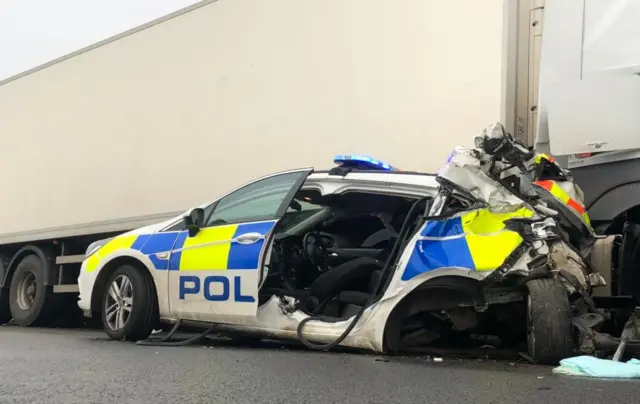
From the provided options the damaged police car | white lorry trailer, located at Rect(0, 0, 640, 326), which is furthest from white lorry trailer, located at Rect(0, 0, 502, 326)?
the damaged police car

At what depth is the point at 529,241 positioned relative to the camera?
3.87 meters

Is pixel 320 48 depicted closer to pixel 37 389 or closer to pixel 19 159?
pixel 37 389

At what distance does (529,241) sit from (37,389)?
9.04ft

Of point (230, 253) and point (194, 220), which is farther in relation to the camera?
point (194, 220)

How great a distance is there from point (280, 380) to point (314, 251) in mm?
1896

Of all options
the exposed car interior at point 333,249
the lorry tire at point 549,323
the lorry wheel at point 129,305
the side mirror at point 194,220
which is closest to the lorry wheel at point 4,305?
the lorry wheel at point 129,305

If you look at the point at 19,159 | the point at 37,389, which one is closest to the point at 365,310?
the point at 37,389

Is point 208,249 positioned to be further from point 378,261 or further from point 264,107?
point 264,107

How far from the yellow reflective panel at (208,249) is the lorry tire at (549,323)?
7.41ft

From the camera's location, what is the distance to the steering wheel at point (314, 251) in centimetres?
519

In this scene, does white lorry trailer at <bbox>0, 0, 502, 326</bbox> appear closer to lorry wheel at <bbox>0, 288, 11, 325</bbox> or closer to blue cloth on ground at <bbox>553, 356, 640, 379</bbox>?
lorry wheel at <bbox>0, 288, 11, 325</bbox>

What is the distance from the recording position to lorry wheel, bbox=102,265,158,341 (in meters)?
5.31

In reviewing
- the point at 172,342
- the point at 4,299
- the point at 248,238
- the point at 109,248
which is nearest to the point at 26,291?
the point at 4,299

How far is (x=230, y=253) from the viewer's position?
4953mm
